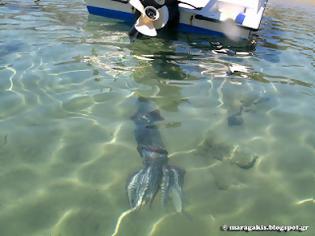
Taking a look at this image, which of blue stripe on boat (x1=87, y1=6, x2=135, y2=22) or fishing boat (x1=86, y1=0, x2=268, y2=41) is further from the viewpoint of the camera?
blue stripe on boat (x1=87, y1=6, x2=135, y2=22)

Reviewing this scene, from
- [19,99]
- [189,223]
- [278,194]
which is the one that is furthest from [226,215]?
[19,99]

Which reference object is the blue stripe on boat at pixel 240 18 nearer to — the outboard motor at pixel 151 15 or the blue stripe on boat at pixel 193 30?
the blue stripe on boat at pixel 193 30

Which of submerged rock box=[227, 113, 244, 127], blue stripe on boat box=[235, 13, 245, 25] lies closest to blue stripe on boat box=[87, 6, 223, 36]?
blue stripe on boat box=[235, 13, 245, 25]

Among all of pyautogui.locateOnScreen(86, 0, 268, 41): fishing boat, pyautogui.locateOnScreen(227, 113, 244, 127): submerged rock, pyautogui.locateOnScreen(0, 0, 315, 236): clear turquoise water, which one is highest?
pyautogui.locateOnScreen(86, 0, 268, 41): fishing boat

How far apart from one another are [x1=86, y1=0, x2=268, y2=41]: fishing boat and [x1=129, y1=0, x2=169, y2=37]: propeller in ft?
0.40

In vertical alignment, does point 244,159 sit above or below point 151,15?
below

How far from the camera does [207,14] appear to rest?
10.2m

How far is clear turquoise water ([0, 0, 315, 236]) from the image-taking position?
395 cm

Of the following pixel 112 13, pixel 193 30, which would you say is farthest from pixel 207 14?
pixel 112 13

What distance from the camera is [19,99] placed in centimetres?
602

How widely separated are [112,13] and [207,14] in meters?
2.92

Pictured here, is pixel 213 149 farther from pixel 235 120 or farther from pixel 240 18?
pixel 240 18

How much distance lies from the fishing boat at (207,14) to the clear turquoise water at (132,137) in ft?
2.88

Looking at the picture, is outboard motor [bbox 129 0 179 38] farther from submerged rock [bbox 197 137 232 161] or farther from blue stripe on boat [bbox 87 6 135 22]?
submerged rock [bbox 197 137 232 161]
